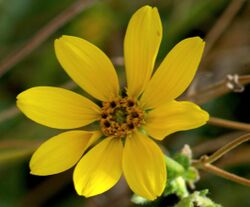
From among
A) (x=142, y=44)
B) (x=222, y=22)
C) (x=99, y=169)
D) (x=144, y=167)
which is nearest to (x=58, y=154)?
(x=99, y=169)

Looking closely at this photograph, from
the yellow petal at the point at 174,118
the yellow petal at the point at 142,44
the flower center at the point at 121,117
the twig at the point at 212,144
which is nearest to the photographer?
the yellow petal at the point at 174,118

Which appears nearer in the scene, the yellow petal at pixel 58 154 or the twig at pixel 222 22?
the yellow petal at pixel 58 154

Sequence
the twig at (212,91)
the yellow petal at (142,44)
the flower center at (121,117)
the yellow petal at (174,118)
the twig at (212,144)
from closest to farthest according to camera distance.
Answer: the yellow petal at (174,118), the yellow petal at (142,44), the flower center at (121,117), the twig at (212,91), the twig at (212,144)

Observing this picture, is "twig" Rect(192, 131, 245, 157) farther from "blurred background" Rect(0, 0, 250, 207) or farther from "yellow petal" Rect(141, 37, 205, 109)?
"yellow petal" Rect(141, 37, 205, 109)

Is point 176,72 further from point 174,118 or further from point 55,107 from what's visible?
point 55,107

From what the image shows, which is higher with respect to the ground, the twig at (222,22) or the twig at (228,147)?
the twig at (222,22)

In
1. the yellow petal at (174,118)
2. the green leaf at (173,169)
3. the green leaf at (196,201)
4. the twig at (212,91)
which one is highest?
the yellow petal at (174,118)

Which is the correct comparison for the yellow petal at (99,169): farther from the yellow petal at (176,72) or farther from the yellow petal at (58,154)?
the yellow petal at (176,72)

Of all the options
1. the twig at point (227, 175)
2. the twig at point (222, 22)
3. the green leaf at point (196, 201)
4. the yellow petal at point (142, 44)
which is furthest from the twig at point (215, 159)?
the twig at point (222, 22)
